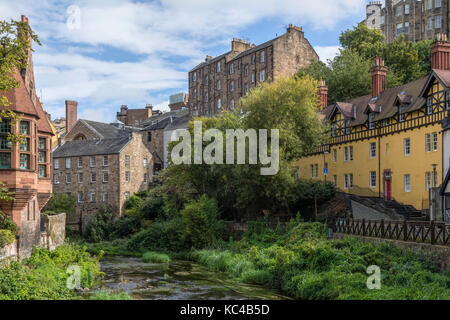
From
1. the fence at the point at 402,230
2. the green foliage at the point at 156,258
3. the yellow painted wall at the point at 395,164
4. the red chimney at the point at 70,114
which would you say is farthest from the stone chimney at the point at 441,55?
the red chimney at the point at 70,114

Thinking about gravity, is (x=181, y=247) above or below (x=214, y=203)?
below

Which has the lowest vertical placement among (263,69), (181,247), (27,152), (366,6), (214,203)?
(181,247)

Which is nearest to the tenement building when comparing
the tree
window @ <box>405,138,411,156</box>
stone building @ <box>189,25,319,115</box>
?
stone building @ <box>189,25,319,115</box>

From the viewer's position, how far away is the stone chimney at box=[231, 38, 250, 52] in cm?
7628

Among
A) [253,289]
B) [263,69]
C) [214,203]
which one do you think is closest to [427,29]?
[263,69]

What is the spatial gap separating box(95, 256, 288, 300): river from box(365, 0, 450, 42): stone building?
62.6 meters

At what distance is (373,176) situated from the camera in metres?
40.5

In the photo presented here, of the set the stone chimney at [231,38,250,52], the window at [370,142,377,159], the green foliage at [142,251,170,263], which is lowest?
the green foliage at [142,251,170,263]

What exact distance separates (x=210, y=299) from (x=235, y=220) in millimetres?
21627

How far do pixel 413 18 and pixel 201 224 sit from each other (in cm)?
6505

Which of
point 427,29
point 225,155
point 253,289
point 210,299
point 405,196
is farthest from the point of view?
point 427,29

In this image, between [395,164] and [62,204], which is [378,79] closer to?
[395,164]

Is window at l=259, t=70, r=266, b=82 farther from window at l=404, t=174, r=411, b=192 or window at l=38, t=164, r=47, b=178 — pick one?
window at l=38, t=164, r=47, b=178

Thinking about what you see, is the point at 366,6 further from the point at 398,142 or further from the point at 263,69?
the point at 398,142
